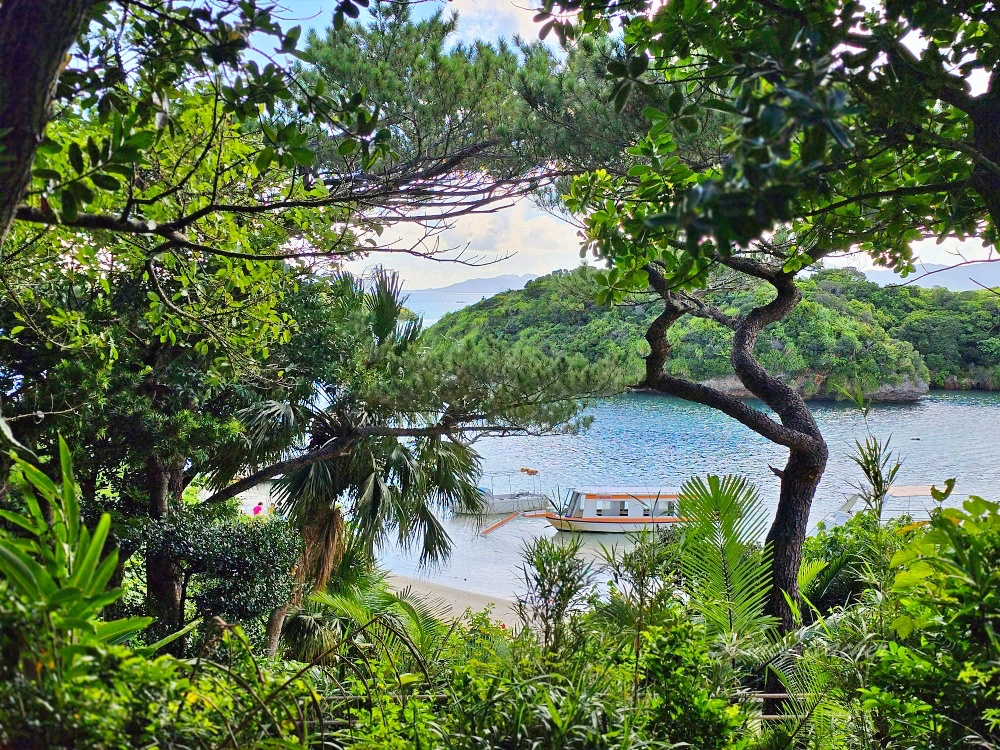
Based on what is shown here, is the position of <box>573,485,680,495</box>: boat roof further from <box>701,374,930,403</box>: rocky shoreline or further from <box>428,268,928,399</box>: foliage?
<box>701,374,930,403</box>: rocky shoreline

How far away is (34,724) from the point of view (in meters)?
0.74

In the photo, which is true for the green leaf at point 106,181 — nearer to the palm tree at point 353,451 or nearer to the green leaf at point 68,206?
the green leaf at point 68,206

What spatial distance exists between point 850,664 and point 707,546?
1302mm

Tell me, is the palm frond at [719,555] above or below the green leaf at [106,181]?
below

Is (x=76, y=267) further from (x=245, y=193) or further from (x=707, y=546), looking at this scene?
(x=707, y=546)

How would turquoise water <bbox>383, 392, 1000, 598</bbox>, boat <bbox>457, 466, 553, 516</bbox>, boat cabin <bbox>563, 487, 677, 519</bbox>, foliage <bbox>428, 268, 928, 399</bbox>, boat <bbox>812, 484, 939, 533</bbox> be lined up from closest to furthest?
boat <bbox>812, 484, 939, 533</bbox> → boat cabin <bbox>563, 487, 677, 519</bbox> → turquoise water <bbox>383, 392, 1000, 598</bbox> → foliage <bbox>428, 268, 928, 399</bbox> → boat <bbox>457, 466, 553, 516</bbox>

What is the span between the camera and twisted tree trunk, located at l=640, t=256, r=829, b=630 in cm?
472

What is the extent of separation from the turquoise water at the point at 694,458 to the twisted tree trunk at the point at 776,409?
569 centimetres

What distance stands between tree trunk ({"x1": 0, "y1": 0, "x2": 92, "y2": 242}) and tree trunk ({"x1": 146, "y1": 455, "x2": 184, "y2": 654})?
13.4 ft

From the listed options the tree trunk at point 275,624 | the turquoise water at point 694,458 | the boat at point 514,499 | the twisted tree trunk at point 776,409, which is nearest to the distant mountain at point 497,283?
the twisted tree trunk at point 776,409

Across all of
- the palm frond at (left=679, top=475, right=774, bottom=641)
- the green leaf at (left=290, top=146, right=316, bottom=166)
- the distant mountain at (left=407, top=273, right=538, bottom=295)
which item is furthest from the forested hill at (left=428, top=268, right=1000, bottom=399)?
the green leaf at (left=290, top=146, right=316, bottom=166)

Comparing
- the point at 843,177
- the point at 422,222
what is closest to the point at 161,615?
the point at 422,222

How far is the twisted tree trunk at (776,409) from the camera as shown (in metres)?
4.72

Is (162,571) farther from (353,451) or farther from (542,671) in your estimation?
(542,671)
